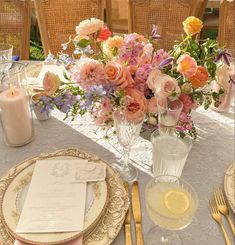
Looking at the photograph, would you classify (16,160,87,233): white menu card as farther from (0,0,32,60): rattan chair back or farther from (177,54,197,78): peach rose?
(0,0,32,60): rattan chair back

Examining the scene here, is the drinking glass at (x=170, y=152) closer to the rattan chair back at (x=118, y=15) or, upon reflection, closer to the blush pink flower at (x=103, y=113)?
the blush pink flower at (x=103, y=113)

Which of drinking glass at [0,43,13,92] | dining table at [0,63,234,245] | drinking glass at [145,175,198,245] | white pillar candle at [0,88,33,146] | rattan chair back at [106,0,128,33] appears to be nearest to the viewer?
drinking glass at [145,175,198,245]

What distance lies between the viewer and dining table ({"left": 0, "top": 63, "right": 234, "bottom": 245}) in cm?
67

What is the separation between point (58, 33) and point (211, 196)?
1.27 m

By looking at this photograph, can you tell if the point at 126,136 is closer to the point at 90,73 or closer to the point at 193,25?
the point at 90,73

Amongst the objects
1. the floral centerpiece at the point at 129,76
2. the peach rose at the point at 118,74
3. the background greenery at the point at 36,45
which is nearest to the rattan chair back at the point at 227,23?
the floral centerpiece at the point at 129,76

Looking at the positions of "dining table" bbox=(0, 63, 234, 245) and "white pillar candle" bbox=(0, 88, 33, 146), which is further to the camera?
"white pillar candle" bbox=(0, 88, 33, 146)

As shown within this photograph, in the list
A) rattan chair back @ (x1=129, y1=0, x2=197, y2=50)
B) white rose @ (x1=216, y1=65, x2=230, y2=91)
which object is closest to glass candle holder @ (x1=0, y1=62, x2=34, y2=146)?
white rose @ (x1=216, y1=65, x2=230, y2=91)

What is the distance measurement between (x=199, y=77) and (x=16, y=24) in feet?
4.14

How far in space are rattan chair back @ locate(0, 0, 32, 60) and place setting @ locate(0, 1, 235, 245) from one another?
32.9 inches

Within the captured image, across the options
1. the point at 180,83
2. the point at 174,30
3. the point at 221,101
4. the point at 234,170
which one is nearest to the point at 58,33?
the point at 174,30

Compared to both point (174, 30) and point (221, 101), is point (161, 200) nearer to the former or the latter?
point (221, 101)

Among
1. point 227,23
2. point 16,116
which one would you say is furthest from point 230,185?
point 227,23

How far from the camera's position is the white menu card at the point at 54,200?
63 cm
